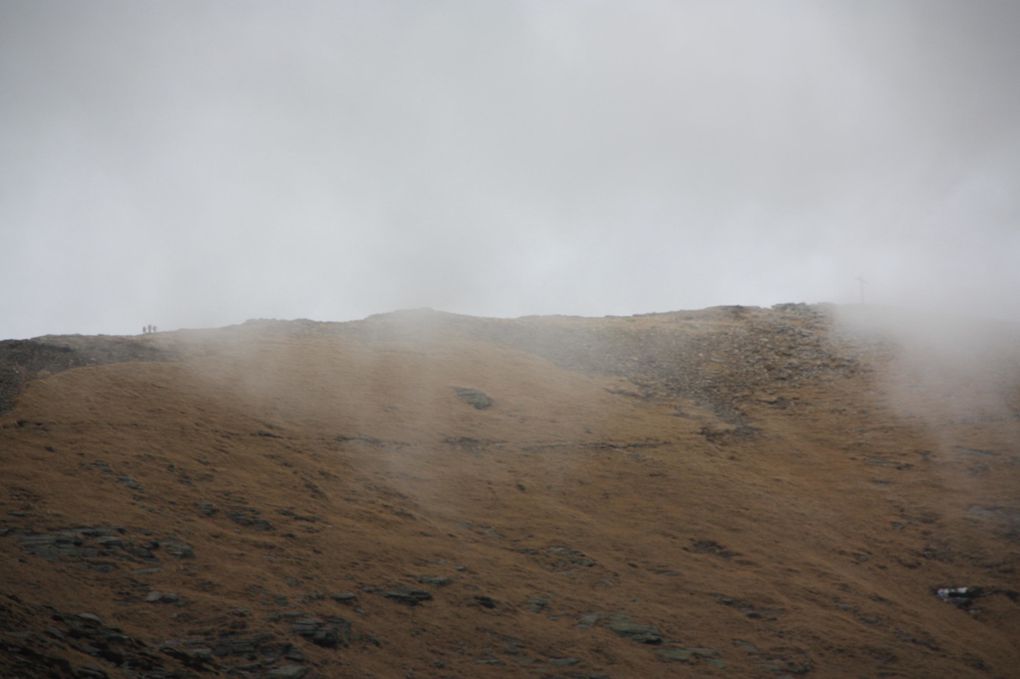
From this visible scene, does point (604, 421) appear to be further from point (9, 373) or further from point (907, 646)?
point (9, 373)

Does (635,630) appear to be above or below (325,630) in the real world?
below

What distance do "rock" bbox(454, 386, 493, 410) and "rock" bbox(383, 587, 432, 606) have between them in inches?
333

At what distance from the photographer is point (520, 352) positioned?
83.4ft

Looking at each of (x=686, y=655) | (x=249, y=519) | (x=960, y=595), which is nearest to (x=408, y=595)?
(x=249, y=519)

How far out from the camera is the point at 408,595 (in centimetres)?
1180

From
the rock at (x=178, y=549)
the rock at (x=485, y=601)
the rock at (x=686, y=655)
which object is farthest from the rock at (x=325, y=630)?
the rock at (x=686, y=655)

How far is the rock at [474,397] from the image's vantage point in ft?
66.5

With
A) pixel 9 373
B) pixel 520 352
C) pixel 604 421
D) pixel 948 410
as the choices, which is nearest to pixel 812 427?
pixel 948 410

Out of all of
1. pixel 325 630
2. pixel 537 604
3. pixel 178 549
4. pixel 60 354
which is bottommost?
pixel 537 604

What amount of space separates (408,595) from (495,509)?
12.9 ft

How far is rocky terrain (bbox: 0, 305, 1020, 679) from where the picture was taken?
34.4 ft

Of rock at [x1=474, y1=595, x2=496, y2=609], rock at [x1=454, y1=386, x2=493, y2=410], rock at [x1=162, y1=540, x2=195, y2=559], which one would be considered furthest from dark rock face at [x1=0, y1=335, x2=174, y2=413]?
rock at [x1=474, y1=595, x2=496, y2=609]

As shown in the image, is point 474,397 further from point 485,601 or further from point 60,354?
point 60,354

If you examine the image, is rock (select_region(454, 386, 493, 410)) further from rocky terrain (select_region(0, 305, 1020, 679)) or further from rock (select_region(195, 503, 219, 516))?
rock (select_region(195, 503, 219, 516))
